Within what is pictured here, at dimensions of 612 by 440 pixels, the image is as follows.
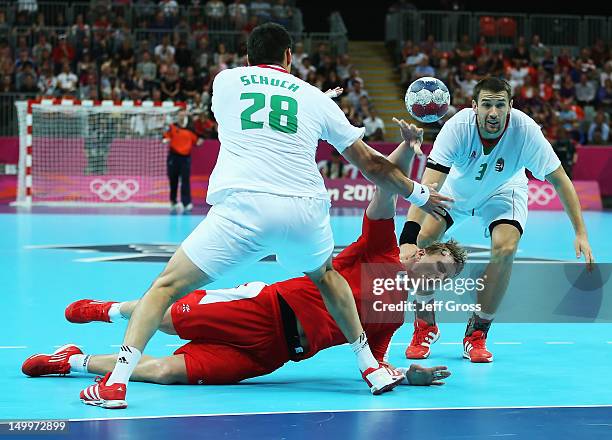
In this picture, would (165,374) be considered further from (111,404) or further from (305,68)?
(305,68)

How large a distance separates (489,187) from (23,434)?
415 cm

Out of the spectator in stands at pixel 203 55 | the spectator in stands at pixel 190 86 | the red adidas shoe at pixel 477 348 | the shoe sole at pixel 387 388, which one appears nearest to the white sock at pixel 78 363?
the shoe sole at pixel 387 388

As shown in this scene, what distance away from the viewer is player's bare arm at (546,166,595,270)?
6938 millimetres

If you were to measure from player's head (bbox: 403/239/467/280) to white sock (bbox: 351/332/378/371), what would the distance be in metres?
0.74

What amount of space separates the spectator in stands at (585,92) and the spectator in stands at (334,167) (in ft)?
29.0

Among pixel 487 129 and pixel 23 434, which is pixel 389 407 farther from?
pixel 487 129

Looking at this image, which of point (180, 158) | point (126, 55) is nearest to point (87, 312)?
point (180, 158)

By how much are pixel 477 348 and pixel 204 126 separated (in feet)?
54.9

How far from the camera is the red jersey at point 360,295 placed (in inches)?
242

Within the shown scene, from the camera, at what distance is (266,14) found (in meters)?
27.9

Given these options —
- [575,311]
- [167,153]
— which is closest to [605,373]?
[575,311]

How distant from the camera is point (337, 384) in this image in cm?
622

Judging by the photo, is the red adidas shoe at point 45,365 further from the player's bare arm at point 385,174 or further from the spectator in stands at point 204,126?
the spectator in stands at point 204,126

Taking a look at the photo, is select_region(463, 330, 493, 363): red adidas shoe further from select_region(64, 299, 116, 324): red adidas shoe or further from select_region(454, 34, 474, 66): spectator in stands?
select_region(454, 34, 474, 66): spectator in stands
